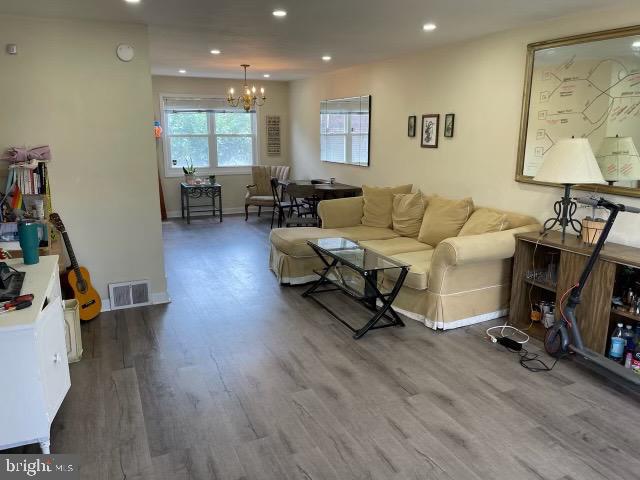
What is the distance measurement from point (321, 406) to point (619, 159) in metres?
2.56

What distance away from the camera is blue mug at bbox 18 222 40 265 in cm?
270

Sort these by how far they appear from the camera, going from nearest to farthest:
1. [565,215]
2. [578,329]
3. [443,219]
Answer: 1. [578,329]
2. [565,215]
3. [443,219]

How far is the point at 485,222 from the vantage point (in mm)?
4043

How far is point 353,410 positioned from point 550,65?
2.99m

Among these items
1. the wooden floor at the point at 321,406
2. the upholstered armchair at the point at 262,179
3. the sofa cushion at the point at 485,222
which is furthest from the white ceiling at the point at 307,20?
the upholstered armchair at the point at 262,179

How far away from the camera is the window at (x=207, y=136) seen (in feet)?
27.5

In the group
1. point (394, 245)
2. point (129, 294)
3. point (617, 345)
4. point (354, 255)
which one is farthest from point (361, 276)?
point (129, 294)

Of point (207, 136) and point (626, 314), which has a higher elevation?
point (207, 136)

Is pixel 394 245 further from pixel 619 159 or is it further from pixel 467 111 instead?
pixel 619 159

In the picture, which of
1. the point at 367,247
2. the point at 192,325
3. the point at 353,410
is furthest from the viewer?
the point at 367,247

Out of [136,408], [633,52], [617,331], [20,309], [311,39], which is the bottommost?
[136,408]

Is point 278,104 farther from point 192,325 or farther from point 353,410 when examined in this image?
point 353,410

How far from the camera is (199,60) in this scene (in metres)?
5.97

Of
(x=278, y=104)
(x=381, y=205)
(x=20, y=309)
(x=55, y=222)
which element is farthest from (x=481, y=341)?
(x=278, y=104)
